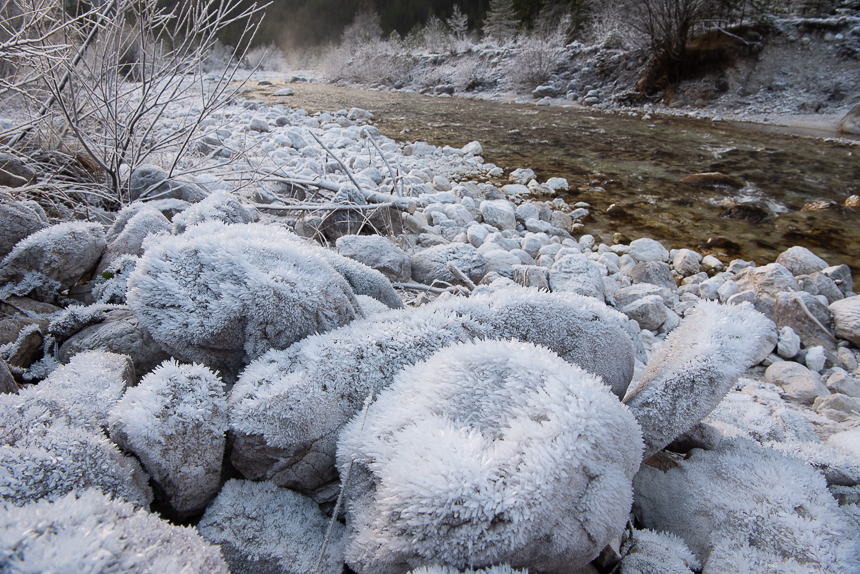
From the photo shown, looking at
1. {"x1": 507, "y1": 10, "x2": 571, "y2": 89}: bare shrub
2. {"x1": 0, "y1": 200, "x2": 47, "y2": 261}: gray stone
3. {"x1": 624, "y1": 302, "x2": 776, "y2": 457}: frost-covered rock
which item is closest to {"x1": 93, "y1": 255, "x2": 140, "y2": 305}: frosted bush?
{"x1": 0, "y1": 200, "x2": 47, "y2": 261}: gray stone

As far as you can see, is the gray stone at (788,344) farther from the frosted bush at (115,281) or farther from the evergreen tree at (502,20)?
the evergreen tree at (502,20)

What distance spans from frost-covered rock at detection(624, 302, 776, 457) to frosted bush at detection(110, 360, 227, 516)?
0.90m

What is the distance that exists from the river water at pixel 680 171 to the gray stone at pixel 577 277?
178 centimetres

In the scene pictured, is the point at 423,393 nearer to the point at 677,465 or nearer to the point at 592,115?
the point at 677,465

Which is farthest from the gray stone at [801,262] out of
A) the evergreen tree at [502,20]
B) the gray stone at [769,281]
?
the evergreen tree at [502,20]

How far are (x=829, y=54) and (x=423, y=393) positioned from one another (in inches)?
675

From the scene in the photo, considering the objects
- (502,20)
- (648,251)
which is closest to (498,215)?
(648,251)

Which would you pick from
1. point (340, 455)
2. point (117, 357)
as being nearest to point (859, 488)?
point (340, 455)

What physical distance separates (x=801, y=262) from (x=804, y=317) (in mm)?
1130

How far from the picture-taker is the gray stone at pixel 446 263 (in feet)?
7.58

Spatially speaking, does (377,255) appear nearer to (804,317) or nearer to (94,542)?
(94,542)

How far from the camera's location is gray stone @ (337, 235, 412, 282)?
6.87 ft

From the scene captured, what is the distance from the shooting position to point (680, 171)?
6273 millimetres

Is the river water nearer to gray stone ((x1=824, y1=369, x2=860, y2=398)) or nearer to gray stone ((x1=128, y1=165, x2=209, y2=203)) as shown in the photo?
gray stone ((x1=824, y1=369, x2=860, y2=398))
